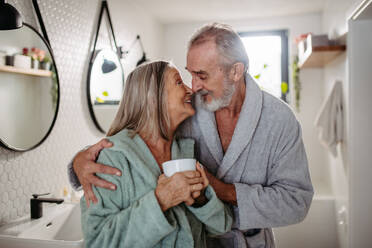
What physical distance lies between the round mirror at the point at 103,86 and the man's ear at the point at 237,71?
133 centimetres

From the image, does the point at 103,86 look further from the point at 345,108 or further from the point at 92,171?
the point at 345,108

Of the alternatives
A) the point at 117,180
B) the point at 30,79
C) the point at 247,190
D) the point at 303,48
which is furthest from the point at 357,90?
the point at 30,79

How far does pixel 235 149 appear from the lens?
1366mm

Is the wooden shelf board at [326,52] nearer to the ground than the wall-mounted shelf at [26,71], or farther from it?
farther from it

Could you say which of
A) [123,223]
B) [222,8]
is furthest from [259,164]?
[222,8]

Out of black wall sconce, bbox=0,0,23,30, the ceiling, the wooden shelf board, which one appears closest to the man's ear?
black wall sconce, bbox=0,0,23,30

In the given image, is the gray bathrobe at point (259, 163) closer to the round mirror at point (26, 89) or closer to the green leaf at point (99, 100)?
the round mirror at point (26, 89)

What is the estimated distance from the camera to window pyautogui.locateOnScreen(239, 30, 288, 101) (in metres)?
4.08

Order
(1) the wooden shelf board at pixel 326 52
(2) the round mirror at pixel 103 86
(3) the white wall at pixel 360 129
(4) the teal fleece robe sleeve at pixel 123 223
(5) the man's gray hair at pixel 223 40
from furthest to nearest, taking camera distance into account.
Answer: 1. (1) the wooden shelf board at pixel 326 52
2. (2) the round mirror at pixel 103 86
3. (3) the white wall at pixel 360 129
4. (5) the man's gray hair at pixel 223 40
5. (4) the teal fleece robe sleeve at pixel 123 223

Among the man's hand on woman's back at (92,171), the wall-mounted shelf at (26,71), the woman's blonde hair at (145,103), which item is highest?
the wall-mounted shelf at (26,71)

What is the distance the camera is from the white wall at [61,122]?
1.70 m

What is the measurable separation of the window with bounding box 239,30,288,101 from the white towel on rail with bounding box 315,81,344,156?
1313mm

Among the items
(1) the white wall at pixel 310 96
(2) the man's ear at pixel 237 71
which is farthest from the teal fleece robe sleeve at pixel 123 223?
(1) the white wall at pixel 310 96

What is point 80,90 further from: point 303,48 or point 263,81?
point 263,81
